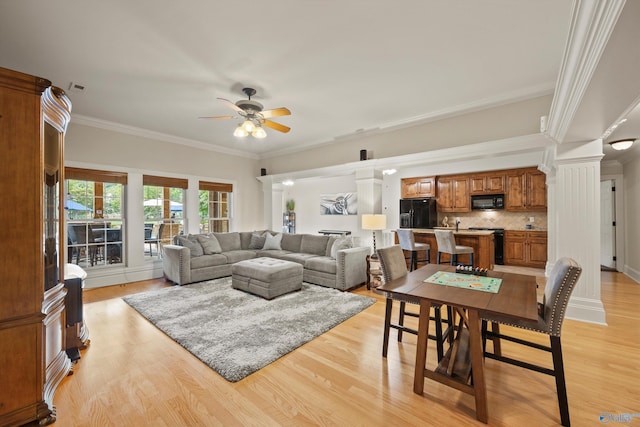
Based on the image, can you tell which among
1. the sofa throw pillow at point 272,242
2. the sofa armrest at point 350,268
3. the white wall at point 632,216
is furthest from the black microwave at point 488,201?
the sofa throw pillow at point 272,242

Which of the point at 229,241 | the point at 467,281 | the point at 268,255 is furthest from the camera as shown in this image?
the point at 229,241

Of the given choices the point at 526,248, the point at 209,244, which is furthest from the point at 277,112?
the point at 526,248

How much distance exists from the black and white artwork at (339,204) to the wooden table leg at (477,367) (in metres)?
7.26

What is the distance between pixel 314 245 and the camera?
18.2ft

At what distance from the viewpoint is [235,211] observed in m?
6.70

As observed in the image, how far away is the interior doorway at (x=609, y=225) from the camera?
5.87m

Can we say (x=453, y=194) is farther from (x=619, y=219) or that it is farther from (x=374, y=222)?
(x=374, y=222)

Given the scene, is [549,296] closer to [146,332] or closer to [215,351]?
[215,351]

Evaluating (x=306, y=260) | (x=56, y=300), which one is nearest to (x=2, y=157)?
(x=56, y=300)

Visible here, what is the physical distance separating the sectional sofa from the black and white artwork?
11.4 feet

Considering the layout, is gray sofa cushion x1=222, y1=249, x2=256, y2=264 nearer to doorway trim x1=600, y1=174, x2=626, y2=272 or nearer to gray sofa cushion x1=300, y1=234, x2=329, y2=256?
gray sofa cushion x1=300, y1=234, x2=329, y2=256

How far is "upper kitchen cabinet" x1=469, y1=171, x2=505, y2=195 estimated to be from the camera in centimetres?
679

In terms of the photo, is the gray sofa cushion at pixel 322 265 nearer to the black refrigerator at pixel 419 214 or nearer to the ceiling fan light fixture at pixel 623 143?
the black refrigerator at pixel 419 214

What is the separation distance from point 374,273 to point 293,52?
3.30m
